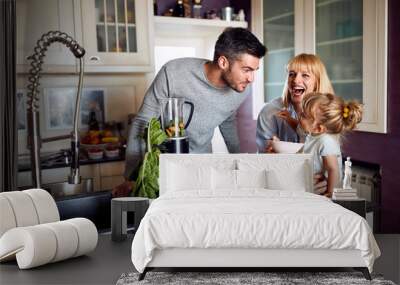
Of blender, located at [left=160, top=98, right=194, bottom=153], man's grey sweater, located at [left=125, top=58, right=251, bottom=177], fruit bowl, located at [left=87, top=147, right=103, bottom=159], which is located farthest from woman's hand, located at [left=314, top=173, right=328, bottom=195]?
fruit bowl, located at [left=87, top=147, right=103, bottom=159]

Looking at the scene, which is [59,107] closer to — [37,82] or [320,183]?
[37,82]

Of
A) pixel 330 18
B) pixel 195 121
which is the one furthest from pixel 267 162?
pixel 330 18

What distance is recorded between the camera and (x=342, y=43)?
5.35 metres

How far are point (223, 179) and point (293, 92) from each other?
1.37 m

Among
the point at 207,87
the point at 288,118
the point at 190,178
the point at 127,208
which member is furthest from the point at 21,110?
the point at 288,118

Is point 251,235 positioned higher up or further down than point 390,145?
further down

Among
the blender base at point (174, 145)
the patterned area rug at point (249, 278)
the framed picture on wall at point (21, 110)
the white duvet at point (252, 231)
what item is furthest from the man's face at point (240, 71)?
the patterned area rug at point (249, 278)

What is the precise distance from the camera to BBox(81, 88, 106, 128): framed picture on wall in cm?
586

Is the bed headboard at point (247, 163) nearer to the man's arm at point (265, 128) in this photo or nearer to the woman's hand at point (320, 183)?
the woman's hand at point (320, 183)

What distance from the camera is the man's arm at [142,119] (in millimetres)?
5852

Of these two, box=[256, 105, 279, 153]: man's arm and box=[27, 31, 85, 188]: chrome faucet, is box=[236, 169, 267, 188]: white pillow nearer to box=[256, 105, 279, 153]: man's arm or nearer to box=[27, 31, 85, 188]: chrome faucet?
box=[256, 105, 279, 153]: man's arm

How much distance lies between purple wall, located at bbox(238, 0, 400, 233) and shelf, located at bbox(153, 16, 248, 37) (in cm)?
163

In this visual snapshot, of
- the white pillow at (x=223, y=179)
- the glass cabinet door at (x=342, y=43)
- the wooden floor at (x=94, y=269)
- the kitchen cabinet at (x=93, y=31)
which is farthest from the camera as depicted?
the kitchen cabinet at (x=93, y=31)

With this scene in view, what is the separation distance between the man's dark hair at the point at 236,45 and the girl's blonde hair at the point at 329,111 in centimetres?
73
